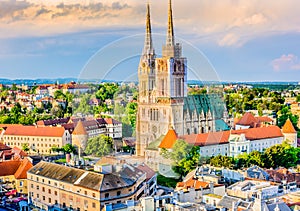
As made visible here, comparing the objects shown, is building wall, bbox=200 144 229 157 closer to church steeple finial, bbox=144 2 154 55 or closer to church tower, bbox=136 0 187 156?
church tower, bbox=136 0 187 156

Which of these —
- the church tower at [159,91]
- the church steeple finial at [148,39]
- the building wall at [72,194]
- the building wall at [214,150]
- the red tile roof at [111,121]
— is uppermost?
the church steeple finial at [148,39]

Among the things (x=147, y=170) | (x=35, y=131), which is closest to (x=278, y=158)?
(x=147, y=170)

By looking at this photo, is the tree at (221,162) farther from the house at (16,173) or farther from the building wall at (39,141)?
the building wall at (39,141)

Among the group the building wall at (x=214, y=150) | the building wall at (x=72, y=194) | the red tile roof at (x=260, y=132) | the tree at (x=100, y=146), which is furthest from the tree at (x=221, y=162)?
the tree at (x=100, y=146)

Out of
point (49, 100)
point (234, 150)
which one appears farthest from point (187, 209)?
point (49, 100)

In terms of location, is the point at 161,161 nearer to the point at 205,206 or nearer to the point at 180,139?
the point at 180,139

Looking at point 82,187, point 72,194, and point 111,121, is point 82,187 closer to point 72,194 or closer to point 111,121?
point 72,194
